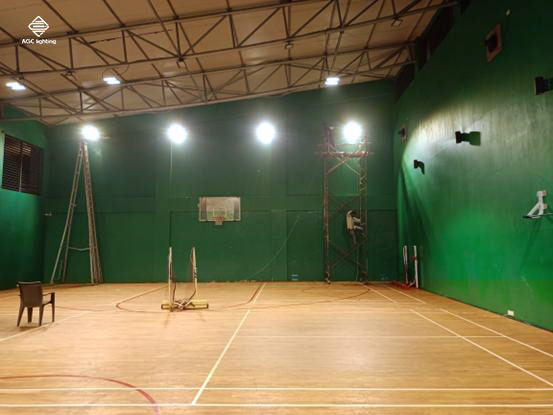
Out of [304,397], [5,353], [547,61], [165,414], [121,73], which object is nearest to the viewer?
[165,414]

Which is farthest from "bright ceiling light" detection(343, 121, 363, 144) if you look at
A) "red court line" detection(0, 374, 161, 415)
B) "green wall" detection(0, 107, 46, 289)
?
"red court line" detection(0, 374, 161, 415)

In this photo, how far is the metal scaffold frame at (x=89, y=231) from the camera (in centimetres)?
1470

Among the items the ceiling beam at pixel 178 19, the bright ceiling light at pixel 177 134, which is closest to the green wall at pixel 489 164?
the ceiling beam at pixel 178 19

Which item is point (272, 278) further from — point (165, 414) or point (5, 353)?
point (165, 414)

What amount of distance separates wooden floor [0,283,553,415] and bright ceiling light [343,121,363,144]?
8.21 meters

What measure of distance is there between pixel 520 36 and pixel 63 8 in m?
9.00

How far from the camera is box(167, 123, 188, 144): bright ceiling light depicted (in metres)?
15.3

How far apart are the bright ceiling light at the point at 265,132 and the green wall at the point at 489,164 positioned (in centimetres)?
556

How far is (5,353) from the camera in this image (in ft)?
16.6

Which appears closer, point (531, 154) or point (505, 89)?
point (531, 154)

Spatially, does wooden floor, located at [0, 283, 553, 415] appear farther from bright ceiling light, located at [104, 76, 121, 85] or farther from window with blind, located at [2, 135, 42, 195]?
window with blind, located at [2, 135, 42, 195]

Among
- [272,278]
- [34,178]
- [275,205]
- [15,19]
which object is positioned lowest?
[272,278]

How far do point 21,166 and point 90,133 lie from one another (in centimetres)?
275

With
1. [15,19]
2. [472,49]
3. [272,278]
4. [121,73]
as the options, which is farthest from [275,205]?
[15,19]
